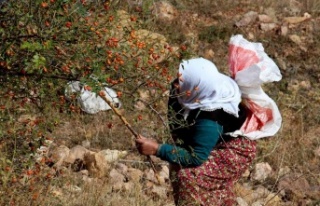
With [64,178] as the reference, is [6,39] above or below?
above

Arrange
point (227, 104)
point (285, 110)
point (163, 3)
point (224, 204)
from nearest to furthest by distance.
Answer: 1. point (227, 104)
2. point (224, 204)
3. point (285, 110)
4. point (163, 3)

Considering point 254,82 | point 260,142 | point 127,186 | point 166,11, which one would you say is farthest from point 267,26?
point 254,82

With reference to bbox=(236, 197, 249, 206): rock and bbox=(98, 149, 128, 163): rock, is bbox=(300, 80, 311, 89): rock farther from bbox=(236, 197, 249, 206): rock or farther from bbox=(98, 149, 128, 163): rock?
bbox=(236, 197, 249, 206): rock

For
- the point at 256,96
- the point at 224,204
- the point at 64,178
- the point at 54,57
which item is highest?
the point at 54,57

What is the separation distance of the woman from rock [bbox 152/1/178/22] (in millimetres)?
4764

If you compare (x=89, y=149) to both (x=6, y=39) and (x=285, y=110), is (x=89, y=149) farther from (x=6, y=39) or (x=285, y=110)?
(x=6, y=39)

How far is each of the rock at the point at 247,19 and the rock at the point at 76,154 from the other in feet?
11.9

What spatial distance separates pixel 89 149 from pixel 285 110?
2139 mm

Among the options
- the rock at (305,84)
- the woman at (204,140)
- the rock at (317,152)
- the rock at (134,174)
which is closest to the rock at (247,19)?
the rock at (305,84)

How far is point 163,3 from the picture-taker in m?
8.81

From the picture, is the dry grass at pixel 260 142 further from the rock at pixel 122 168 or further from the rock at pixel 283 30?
the rock at pixel 122 168

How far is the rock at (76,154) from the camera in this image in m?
5.68

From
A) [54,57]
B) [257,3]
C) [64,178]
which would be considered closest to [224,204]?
[64,178]

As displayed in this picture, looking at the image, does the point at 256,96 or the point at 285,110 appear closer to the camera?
the point at 256,96
